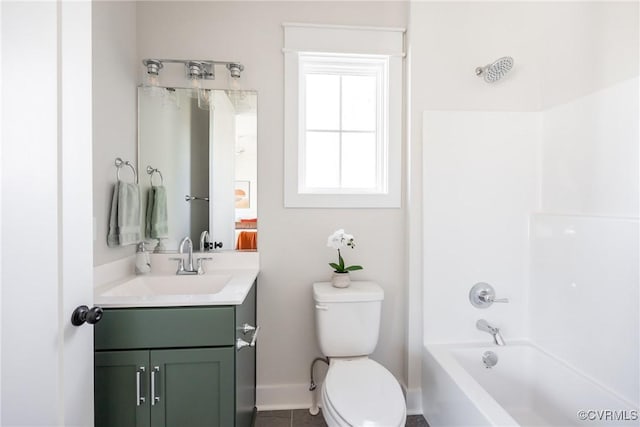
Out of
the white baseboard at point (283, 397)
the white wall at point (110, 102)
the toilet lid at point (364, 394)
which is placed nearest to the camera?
the toilet lid at point (364, 394)

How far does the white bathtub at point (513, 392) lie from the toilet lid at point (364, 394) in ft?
1.07

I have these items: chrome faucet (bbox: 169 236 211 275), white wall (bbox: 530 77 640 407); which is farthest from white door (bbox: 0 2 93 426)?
white wall (bbox: 530 77 640 407)

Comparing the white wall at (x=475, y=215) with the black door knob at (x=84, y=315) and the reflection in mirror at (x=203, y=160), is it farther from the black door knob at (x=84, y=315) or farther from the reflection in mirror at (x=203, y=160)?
the black door knob at (x=84, y=315)

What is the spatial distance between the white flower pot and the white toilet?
0.02 metres

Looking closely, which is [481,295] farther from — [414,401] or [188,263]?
[188,263]

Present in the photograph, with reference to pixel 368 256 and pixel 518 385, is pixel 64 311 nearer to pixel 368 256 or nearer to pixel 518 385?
pixel 368 256

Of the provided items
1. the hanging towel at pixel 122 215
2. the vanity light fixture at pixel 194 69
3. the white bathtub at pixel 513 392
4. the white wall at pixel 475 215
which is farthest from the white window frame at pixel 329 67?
the white bathtub at pixel 513 392

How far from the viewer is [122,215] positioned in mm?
1564

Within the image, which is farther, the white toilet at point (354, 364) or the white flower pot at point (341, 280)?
the white flower pot at point (341, 280)

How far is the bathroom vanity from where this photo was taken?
3.92ft

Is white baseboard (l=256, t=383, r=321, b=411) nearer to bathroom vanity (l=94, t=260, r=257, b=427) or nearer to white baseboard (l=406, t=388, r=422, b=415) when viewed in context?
white baseboard (l=406, t=388, r=422, b=415)

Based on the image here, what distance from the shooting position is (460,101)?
6.12 feet

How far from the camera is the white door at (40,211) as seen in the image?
0.79m

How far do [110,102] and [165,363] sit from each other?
1275mm
